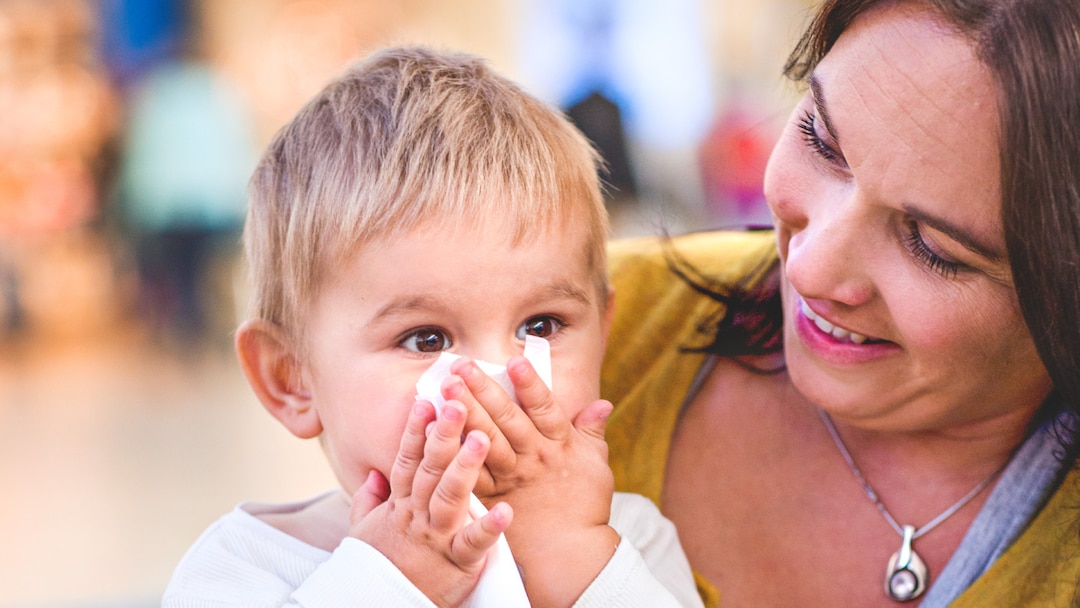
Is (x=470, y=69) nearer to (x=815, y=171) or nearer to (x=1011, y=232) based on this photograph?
(x=815, y=171)

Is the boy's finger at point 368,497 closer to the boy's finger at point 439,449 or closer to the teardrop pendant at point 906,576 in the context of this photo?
the boy's finger at point 439,449

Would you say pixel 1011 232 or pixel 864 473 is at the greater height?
pixel 1011 232

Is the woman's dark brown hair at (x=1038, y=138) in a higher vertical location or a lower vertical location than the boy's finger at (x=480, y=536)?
higher

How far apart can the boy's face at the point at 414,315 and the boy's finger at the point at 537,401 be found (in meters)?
0.08

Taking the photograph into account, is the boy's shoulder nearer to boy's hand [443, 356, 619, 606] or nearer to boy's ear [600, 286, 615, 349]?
boy's hand [443, 356, 619, 606]

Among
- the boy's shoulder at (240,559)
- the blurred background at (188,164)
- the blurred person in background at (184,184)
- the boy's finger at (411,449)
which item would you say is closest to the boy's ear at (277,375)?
→ the boy's shoulder at (240,559)

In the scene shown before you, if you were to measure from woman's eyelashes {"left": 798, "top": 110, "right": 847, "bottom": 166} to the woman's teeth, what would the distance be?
189mm

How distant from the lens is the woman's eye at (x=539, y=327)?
132 cm

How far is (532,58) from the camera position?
912 centimetres

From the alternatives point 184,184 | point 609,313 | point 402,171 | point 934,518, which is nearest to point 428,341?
point 402,171

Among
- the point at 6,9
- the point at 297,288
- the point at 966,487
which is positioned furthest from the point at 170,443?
the point at 6,9

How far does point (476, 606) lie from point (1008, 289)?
0.71m

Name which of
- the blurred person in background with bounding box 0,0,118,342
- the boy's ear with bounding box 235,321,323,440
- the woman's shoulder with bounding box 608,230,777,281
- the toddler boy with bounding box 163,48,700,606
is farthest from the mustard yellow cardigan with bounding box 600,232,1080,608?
the blurred person in background with bounding box 0,0,118,342

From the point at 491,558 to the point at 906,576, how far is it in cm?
58
